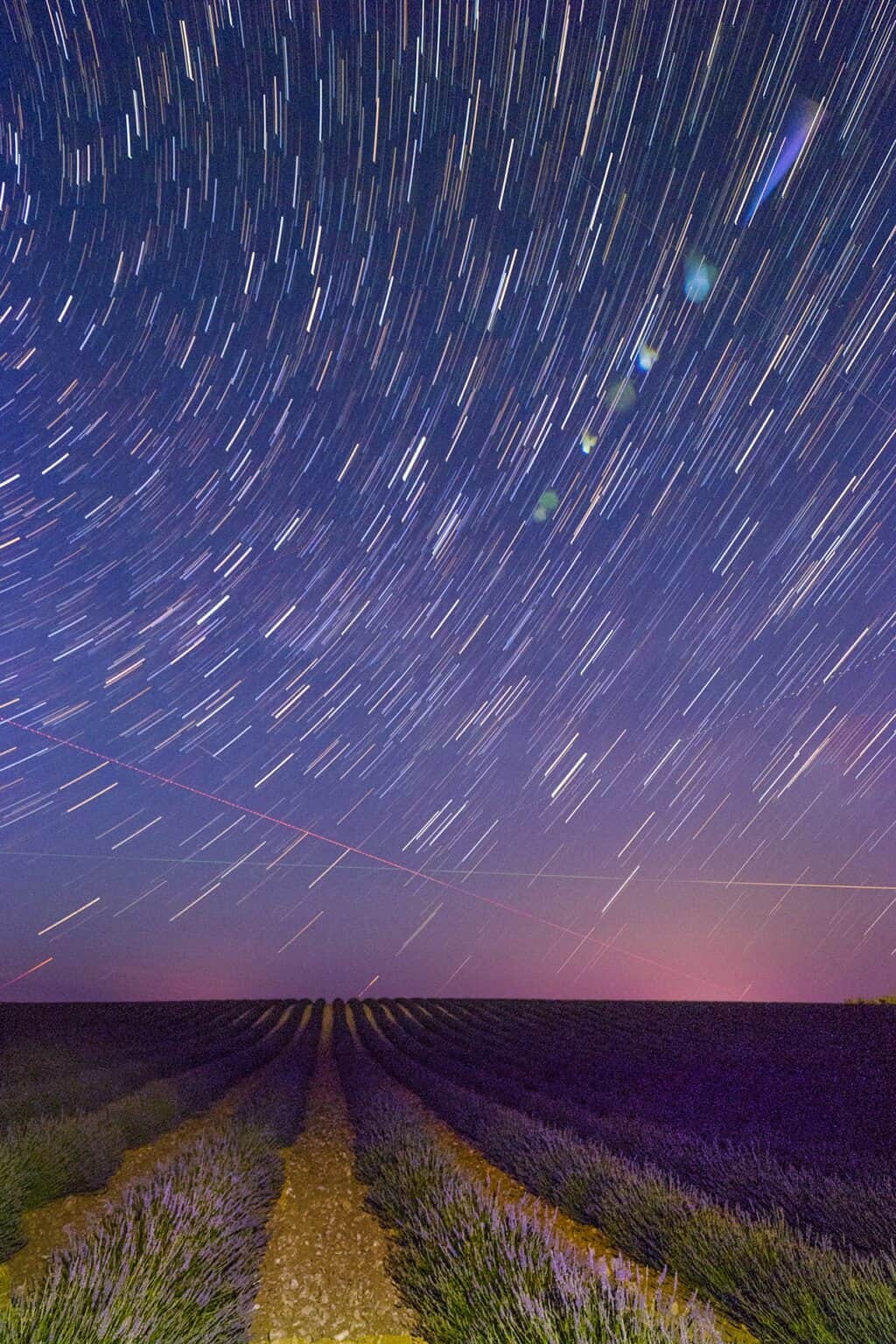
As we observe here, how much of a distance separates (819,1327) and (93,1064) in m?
16.1

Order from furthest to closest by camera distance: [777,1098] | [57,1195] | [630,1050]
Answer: [630,1050]
[777,1098]
[57,1195]

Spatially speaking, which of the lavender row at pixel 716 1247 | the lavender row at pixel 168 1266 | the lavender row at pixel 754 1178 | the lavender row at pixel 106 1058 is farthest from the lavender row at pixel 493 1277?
the lavender row at pixel 106 1058

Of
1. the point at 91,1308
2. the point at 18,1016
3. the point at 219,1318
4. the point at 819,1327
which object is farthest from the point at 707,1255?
the point at 18,1016

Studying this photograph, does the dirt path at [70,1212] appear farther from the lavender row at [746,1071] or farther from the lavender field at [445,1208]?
the lavender row at [746,1071]

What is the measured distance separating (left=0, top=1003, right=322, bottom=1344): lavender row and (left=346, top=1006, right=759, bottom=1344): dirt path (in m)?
2.01

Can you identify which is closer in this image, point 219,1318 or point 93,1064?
point 219,1318

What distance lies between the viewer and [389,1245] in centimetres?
538

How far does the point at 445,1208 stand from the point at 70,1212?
166 inches

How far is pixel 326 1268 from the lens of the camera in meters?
5.05

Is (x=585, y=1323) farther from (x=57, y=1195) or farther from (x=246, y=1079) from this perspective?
(x=246, y=1079)

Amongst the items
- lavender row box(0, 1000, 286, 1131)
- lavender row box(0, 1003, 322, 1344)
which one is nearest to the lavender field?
lavender row box(0, 1003, 322, 1344)

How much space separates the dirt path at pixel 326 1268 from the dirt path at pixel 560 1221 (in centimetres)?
111

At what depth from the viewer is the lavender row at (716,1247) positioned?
3557 millimetres

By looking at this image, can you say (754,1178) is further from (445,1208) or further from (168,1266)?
(168,1266)
